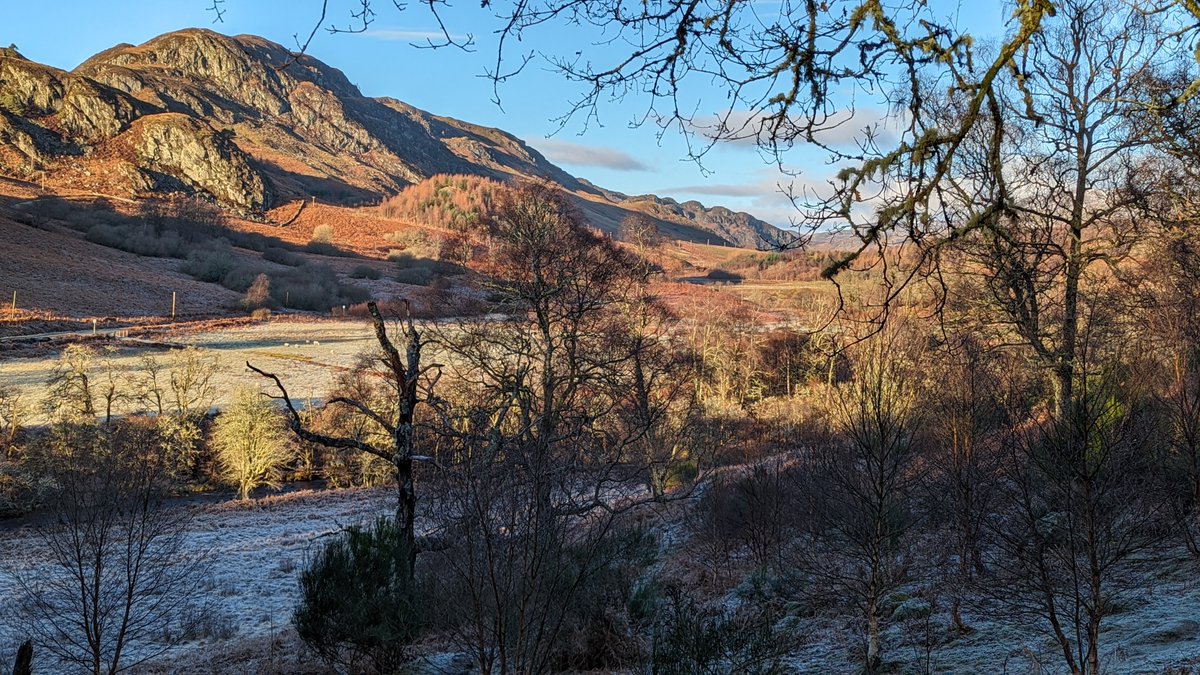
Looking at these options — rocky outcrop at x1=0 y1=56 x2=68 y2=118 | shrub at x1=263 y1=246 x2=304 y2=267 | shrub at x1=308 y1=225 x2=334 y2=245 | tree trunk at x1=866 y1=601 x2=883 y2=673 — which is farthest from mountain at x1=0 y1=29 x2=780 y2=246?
tree trunk at x1=866 y1=601 x2=883 y2=673

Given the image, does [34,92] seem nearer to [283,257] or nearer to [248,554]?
[283,257]

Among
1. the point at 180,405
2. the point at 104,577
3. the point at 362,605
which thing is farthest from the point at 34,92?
the point at 362,605

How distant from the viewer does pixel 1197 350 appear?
32.9 ft

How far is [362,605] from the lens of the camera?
30.3 feet

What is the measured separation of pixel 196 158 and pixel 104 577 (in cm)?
11294

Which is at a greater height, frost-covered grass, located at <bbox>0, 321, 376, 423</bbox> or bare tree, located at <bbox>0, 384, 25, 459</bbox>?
frost-covered grass, located at <bbox>0, 321, 376, 423</bbox>

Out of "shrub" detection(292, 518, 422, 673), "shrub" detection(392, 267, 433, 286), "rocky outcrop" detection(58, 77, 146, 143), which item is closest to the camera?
"shrub" detection(292, 518, 422, 673)

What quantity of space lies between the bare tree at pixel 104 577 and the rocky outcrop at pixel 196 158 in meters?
102

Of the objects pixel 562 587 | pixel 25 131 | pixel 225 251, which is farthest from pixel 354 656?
pixel 25 131

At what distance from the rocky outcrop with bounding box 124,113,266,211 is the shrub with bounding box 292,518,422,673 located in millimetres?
111201

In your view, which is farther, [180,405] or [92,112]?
[92,112]

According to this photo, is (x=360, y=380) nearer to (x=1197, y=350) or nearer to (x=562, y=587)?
(x=562, y=587)

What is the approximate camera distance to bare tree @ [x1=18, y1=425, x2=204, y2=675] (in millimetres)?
9344

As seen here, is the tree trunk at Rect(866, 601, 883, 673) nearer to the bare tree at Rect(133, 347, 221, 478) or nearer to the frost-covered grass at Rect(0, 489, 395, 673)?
the frost-covered grass at Rect(0, 489, 395, 673)
